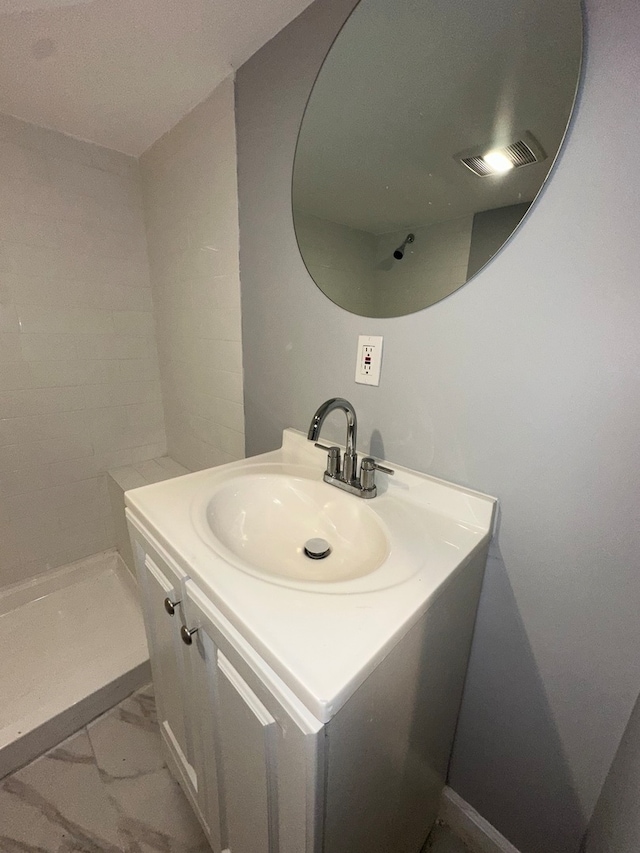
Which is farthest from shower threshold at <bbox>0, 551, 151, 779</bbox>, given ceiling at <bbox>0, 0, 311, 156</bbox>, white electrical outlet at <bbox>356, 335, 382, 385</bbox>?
ceiling at <bbox>0, 0, 311, 156</bbox>

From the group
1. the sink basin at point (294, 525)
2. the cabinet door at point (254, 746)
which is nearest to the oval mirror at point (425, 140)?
the sink basin at point (294, 525)

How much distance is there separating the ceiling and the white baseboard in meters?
2.14

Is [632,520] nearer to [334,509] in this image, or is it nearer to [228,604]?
[334,509]

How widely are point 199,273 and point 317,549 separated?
1.24 meters

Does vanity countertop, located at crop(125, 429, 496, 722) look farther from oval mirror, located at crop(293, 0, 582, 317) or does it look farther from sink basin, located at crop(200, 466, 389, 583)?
oval mirror, located at crop(293, 0, 582, 317)

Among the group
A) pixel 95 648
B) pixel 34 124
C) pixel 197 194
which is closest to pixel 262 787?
pixel 95 648

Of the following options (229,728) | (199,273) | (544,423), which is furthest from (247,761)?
(199,273)

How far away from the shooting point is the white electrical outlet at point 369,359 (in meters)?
0.88

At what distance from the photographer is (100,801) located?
3.24ft

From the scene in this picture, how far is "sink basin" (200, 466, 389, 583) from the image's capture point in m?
0.73

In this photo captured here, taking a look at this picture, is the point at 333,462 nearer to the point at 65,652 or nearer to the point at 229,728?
the point at 229,728

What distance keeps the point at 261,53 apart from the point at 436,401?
1169 millimetres

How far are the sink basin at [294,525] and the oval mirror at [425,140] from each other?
493mm

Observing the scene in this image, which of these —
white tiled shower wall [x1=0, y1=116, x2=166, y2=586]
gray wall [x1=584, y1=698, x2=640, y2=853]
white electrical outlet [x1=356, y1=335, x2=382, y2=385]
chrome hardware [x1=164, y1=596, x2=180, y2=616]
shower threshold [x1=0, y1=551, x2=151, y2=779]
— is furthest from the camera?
white tiled shower wall [x1=0, y1=116, x2=166, y2=586]
